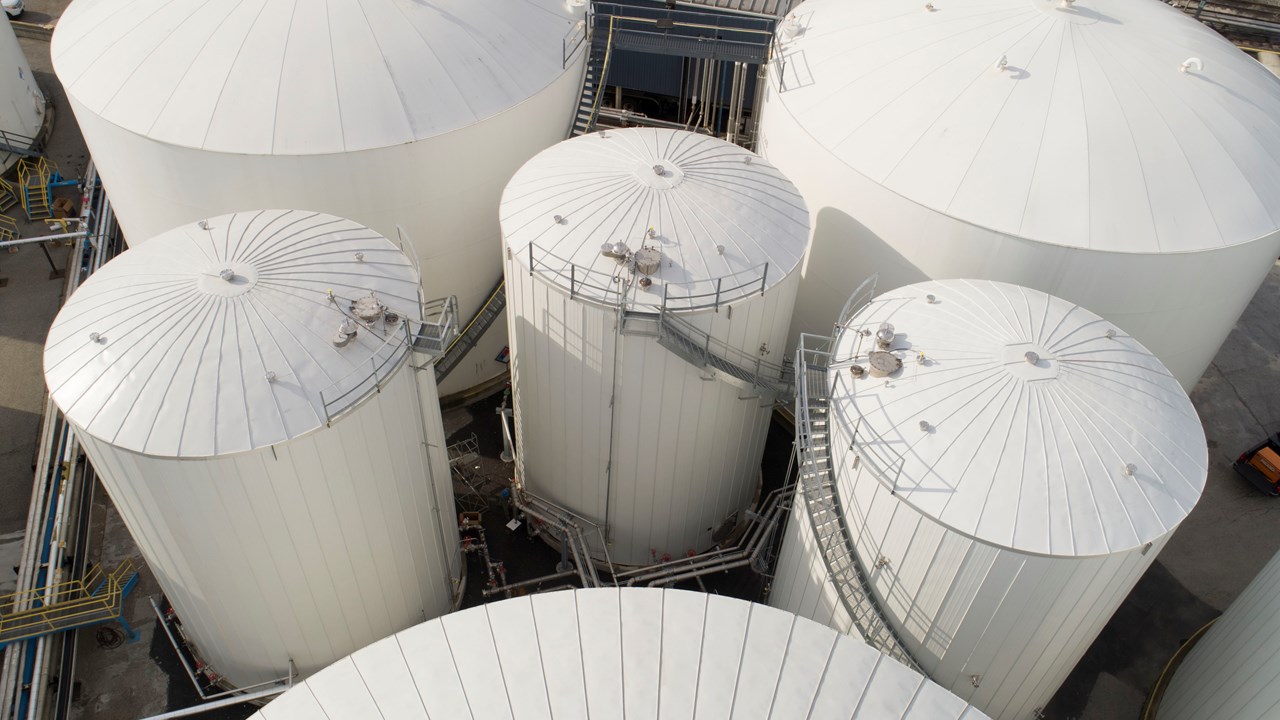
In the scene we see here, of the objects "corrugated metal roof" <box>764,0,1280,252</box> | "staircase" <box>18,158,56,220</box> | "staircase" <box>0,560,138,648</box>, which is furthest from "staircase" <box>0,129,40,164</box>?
"corrugated metal roof" <box>764,0,1280,252</box>

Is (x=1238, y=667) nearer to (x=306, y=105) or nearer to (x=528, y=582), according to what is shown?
(x=528, y=582)

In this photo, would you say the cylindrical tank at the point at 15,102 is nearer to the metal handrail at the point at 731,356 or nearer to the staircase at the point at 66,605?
the staircase at the point at 66,605

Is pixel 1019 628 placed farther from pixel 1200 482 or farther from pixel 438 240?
pixel 438 240

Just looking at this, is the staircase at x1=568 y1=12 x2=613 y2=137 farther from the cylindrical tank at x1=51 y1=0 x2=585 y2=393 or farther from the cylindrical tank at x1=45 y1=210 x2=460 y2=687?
the cylindrical tank at x1=45 y1=210 x2=460 y2=687

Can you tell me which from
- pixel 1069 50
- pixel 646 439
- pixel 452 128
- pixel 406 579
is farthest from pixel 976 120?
pixel 406 579

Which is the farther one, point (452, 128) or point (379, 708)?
point (452, 128)

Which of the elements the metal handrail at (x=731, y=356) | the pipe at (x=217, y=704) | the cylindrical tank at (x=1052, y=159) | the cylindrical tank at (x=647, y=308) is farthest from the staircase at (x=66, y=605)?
the cylindrical tank at (x=1052, y=159)
